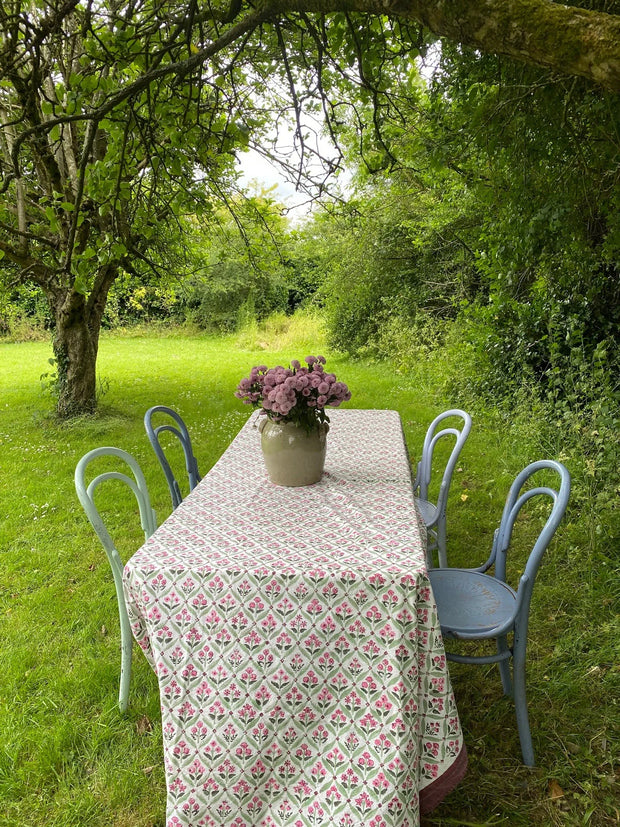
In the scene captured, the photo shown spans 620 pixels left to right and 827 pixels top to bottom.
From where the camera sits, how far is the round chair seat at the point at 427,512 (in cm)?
276

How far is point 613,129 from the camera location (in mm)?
2697

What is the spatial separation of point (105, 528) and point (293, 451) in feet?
2.58

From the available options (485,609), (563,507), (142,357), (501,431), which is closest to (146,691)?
(485,609)

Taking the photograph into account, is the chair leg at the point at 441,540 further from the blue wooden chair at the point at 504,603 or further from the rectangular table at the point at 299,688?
the rectangular table at the point at 299,688

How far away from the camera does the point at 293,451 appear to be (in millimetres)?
2236

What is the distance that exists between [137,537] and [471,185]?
11.8ft

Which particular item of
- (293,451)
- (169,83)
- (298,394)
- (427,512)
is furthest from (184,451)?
(169,83)

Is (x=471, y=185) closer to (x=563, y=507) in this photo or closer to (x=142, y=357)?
(x=563, y=507)

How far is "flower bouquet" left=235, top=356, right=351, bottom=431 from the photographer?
2.11 m

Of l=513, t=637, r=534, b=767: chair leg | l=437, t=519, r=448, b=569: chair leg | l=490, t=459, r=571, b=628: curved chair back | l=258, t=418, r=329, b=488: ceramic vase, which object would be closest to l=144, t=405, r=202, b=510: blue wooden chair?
l=258, t=418, r=329, b=488: ceramic vase

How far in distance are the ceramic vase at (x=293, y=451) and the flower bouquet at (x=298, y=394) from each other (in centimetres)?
3

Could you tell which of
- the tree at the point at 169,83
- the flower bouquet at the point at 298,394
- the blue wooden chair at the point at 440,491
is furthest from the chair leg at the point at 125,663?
the tree at the point at 169,83

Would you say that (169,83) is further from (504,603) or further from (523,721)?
(523,721)

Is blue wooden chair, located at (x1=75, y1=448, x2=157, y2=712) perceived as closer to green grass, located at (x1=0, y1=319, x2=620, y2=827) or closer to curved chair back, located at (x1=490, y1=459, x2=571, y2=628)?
green grass, located at (x1=0, y1=319, x2=620, y2=827)
